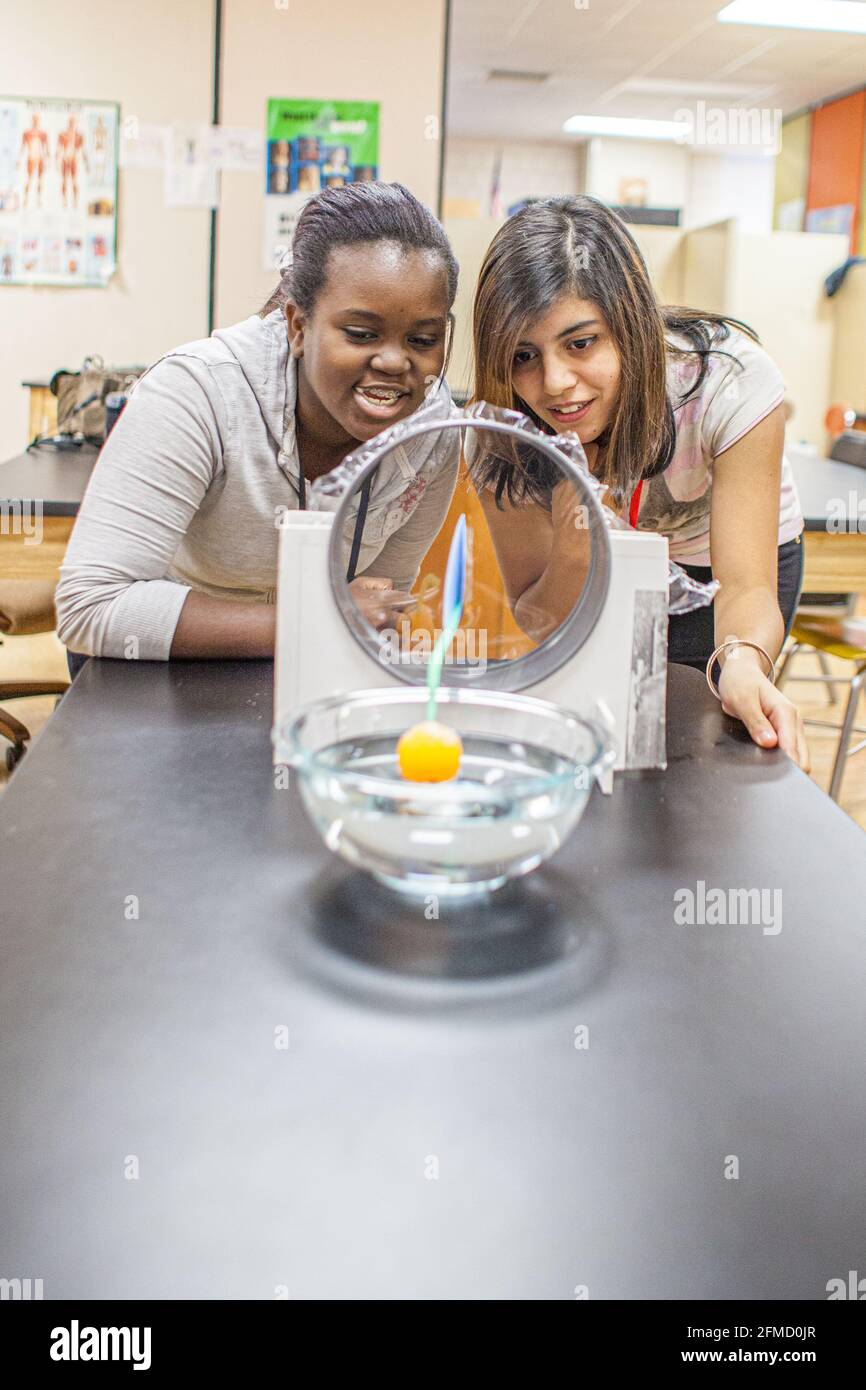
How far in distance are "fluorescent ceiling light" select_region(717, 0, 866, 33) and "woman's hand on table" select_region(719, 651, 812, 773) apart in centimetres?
542

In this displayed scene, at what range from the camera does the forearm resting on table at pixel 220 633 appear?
1.16m

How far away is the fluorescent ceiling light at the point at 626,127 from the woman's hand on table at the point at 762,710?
812 cm

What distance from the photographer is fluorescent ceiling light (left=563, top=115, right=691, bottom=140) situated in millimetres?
8367


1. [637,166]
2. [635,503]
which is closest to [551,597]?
[635,503]

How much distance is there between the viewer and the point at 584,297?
1250mm

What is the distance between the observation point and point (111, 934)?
0.66 metres

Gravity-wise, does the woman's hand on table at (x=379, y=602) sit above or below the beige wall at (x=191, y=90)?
below

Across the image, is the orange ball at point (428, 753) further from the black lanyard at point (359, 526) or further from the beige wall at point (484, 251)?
the beige wall at point (484, 251)

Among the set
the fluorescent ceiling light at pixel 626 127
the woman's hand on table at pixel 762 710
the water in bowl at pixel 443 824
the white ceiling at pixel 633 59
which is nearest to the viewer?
the water in bowl at pixel 443 824

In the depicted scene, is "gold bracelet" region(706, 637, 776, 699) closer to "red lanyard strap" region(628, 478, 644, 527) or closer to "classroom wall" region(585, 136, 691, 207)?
"red lanyard strap" region(628, 478, 644, 527)

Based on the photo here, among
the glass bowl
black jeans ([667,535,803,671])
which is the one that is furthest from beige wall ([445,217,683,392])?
the glass bowl

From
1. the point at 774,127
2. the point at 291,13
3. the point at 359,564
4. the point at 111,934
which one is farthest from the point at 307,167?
the point at 774,127

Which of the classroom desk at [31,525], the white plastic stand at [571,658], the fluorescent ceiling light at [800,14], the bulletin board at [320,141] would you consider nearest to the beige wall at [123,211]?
the bulletin board at [320,141]

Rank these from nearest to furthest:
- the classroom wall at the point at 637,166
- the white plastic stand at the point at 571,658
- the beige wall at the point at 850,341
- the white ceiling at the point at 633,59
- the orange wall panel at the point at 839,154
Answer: the white plastic stand at the point at 571,658 < the beige wall at the point at 850,341 < the white ceiling at the point at 633,59 < the orange wall panel at the point at 839,154 < the classroom wall at the point at 637,166
